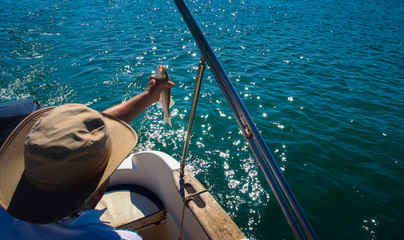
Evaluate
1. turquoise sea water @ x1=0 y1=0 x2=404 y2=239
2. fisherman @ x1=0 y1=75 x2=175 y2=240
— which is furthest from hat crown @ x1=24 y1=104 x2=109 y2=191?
turquoise sea water @ x1=0 y1=0 x2=404 y2=239

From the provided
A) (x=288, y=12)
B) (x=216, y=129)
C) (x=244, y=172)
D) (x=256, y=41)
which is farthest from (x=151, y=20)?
(x=244, y=172)

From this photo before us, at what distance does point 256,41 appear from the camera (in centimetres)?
1212

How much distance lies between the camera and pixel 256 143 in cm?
140

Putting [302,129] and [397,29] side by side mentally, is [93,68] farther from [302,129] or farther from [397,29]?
[397,29]

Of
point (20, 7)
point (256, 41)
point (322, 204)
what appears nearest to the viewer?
point (322, 204)

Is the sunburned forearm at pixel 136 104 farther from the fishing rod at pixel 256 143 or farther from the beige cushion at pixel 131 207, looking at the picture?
the fishing rod at pixel 256 143

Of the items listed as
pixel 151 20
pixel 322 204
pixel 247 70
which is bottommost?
pixel 322 204

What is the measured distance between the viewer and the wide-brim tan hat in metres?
1.21

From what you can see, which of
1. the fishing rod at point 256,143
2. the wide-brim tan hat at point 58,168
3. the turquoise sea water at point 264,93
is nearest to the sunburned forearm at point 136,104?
the wide-brim tan hat at point 58,168

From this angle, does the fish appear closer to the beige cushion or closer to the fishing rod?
the beige cushion

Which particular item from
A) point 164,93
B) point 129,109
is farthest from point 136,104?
point 164,93

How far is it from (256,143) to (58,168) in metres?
1.04

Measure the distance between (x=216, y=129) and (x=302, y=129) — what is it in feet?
7.24

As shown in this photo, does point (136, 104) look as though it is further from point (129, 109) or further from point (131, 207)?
point (131, 207)
